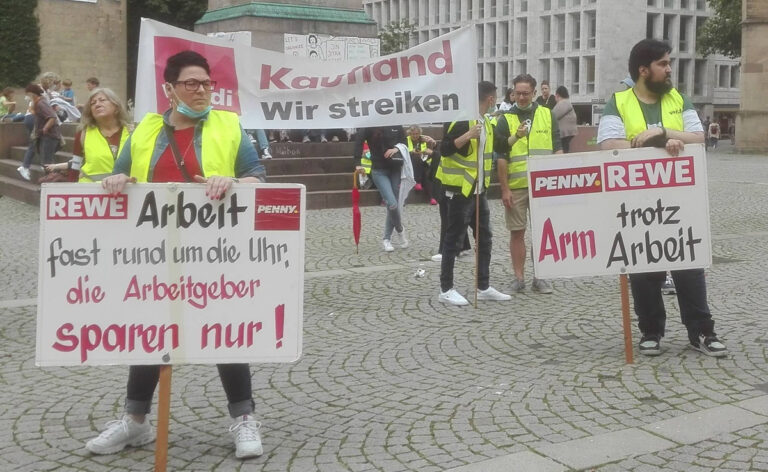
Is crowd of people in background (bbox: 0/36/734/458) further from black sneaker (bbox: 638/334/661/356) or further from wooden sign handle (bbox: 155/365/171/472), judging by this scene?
wooden sign handle (bbox: 155/365/171/472)

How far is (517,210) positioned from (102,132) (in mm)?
3531

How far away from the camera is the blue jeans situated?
36.9ft

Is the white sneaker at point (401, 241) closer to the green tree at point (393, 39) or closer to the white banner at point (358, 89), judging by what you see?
the white banner at point (358, 89)

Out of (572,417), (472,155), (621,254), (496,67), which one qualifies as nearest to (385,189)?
(472,155)

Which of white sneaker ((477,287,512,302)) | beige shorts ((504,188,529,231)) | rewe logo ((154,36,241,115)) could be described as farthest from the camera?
beige shorts ((504,188,529,231))

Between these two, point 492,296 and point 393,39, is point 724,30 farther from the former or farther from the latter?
point 492,296

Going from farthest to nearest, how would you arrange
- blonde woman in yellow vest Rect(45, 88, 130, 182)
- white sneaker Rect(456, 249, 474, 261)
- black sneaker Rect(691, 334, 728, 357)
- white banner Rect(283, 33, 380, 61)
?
white banner Rect(283, 33, 380, 61)
white sneaker Rect(456, 249, 474, 261)
blonde woman in yellow vest Rect(45, 88, 130, 182)
black sneaker Rect(691, 334, 728, 357)

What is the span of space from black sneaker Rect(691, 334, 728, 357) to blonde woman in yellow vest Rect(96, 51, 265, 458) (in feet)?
9.84

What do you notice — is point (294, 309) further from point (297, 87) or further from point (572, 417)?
point (297, 87)

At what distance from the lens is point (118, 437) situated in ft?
14.7

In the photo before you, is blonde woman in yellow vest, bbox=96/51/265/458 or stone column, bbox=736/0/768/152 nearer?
blonde woman in yellow vest, bbox=96/51/265/458

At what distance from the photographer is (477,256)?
7996 mm

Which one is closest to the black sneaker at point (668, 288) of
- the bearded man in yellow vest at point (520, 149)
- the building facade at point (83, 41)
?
the bearded man in yellow vest at point (520, 149)

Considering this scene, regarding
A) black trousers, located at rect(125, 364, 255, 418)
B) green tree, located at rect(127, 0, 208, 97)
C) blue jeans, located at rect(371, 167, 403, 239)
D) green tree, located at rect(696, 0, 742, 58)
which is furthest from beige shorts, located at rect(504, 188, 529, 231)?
green tree, located at rect(696, 0, 742, 58)
